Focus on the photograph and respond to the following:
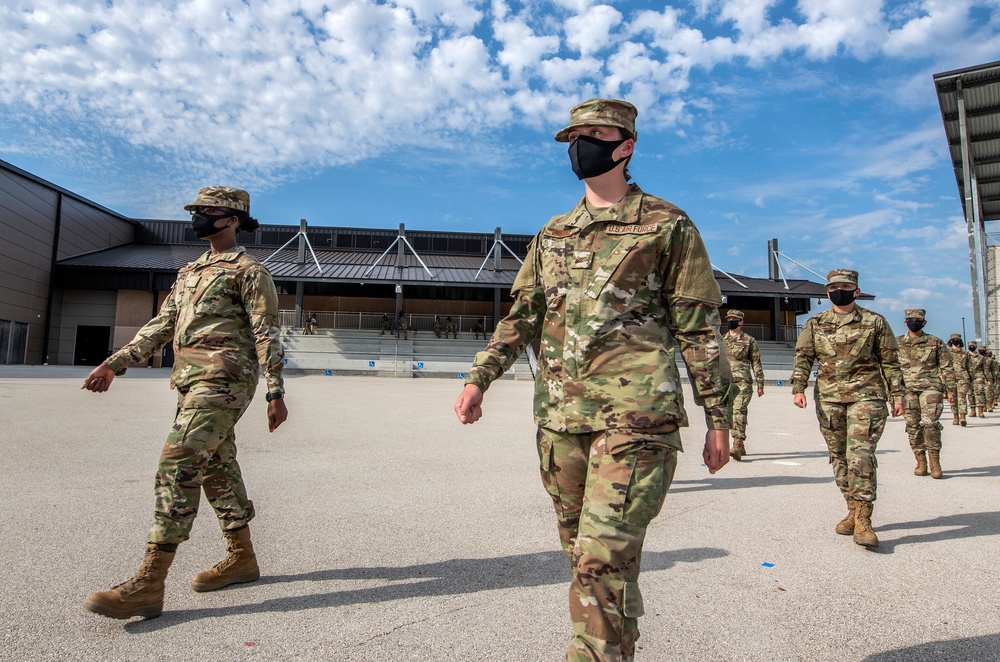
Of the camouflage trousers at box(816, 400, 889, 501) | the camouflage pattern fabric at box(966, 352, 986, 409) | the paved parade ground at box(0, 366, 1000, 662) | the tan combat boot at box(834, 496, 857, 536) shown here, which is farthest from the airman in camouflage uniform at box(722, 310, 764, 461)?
the camouflage pattern fabric at box(966, 352, 986, 409)

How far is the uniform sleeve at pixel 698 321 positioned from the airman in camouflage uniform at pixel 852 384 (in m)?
3.15

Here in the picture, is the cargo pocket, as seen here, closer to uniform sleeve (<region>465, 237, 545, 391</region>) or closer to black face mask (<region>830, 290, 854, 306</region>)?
uniform sleeve (<region>465, 237, 545, 391</region>)

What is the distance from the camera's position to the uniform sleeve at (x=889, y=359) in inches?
205

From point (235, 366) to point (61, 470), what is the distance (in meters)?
4.09

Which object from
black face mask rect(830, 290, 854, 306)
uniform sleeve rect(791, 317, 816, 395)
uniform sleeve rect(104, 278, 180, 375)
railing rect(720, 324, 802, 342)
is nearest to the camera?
uniform sleeve rect(104, 278, 180, 375)

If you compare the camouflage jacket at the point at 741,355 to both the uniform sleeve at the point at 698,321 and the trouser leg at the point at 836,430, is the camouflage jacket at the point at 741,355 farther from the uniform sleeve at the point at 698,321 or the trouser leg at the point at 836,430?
the uniform sleeve at the point at 698,321

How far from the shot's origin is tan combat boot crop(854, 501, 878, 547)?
440cm

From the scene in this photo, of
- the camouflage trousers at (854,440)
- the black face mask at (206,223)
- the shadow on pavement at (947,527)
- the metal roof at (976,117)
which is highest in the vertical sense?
the metal roof at (976,117)

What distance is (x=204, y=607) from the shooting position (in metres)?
3.15

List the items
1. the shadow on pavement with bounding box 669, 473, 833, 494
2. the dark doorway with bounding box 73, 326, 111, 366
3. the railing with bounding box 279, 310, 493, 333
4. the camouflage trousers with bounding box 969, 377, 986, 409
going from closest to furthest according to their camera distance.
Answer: the shadow on pavement with bounding box 669, 473, 833, 494 < the camouflage trousers with bounding box 969, 377, 986, 409 < the railing with bounding box 279, 310, 493, 333 < the dark doorway with bounding box 73, 326, 111, 366

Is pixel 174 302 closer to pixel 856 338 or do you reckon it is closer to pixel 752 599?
pixel 752 599

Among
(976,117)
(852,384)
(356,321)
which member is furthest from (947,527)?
(356,321)

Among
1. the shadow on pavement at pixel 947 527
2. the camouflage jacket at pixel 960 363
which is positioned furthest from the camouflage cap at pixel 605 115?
the camouflage jacket at pixel 960 363

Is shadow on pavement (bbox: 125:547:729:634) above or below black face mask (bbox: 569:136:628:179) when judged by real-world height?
below
